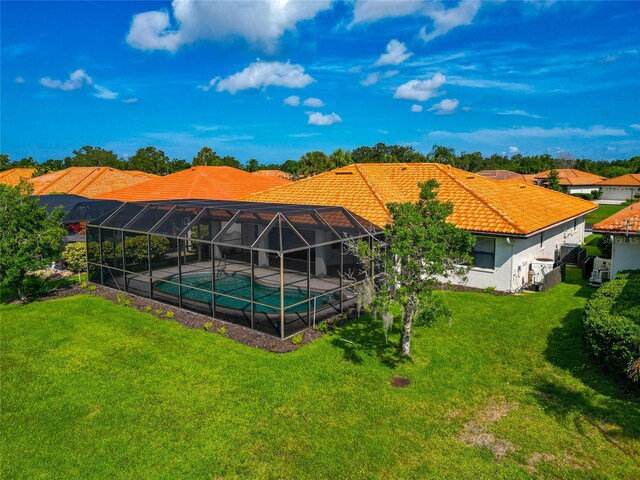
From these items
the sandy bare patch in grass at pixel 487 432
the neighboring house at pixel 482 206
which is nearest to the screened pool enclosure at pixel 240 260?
the neighboring house at pixel 482 206

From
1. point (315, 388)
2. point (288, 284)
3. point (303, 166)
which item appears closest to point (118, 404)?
point (315, 388)

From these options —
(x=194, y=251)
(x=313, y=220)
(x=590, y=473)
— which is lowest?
(x=590, y=473)

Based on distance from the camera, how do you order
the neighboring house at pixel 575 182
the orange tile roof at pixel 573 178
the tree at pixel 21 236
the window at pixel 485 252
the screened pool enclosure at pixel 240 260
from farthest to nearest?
the orange tile roof at pixel 573 178, the neighboring house at pixel 575 182, the window at pixel 485 252, the tree at pixel 21 236, the screened pool enclosure at pixel 240 260

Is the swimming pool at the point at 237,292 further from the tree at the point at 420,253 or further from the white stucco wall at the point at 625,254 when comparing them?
the white stucco wall at the point at 625,254

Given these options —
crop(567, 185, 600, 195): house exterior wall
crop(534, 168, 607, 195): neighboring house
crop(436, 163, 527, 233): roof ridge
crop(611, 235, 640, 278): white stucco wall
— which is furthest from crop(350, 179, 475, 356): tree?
crop(567, 185, 600, 195): house exterior wall

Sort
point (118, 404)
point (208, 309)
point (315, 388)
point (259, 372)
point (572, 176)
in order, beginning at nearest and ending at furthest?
point (118, 404) → point (315, 388) → point (259, 372) → point (208, 309) → point (572, 176)

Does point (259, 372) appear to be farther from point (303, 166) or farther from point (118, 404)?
point (303, 166)
